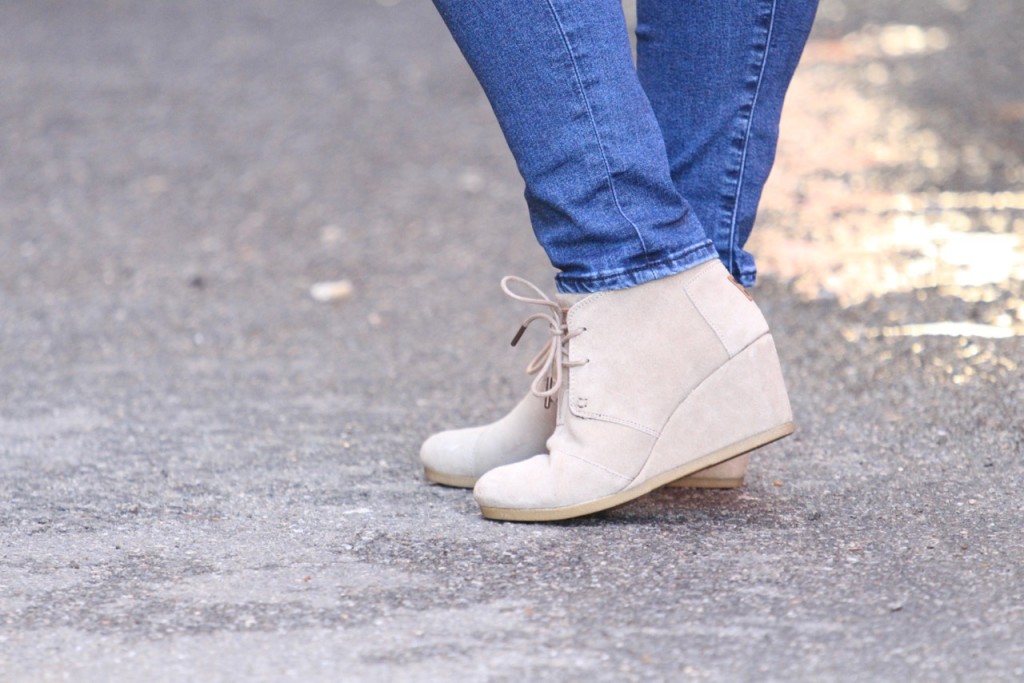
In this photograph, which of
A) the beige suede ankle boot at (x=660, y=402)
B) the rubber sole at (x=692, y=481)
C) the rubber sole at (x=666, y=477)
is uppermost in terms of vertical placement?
the beige suede ankle boot at (x=660, y=402)

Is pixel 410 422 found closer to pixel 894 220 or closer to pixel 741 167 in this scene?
pixel 741 167

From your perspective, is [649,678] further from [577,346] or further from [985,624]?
[577,346]

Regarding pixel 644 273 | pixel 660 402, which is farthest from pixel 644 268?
pixel 660 402

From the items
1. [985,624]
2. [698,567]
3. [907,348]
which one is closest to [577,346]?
[698,567]

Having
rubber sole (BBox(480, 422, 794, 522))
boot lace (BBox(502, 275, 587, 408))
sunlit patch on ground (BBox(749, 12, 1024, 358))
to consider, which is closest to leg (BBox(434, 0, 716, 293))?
boot lace (BBox(502, 275, 587, 408))

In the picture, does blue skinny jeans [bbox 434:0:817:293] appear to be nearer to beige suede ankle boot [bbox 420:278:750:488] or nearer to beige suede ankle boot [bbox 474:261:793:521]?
beige suede ankle boot [bbox 474:261:793:521]

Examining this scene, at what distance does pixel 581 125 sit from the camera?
57.4 inches

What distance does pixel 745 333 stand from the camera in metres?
1.55

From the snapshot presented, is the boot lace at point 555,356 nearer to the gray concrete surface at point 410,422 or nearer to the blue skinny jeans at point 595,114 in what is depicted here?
the blue skinny jeans at point 595,114

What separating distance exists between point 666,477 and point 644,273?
9.7 inches

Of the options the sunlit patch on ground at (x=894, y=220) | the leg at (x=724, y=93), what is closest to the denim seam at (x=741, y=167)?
the leg at (x=724, y=93)

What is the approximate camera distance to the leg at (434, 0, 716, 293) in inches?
57.1

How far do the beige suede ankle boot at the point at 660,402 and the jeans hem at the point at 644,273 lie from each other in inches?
0.5

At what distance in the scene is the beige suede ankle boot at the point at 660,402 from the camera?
1.53 meters
